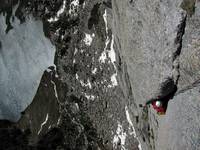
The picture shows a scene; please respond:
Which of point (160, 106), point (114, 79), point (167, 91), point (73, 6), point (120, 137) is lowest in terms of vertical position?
point (120, 137)

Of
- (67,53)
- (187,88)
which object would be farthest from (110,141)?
(187,88)

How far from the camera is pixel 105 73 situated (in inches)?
1056

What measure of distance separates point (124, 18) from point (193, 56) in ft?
15.7

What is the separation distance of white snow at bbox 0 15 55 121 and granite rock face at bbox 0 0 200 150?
95 mm

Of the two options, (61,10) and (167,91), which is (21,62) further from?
(167,91)

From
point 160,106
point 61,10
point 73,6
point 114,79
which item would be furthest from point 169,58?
point 61,10

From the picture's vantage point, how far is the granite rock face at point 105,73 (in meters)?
12.7

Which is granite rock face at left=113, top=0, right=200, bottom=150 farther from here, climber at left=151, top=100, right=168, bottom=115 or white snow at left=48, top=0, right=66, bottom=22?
white snow at left=48, top=0, right=66, bottom=22

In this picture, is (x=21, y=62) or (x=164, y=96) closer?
(x=164, y=96)

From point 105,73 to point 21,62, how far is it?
10.8 m

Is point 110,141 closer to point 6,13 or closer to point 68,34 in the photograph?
point 68,34

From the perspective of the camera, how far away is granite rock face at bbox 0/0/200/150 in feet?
41.6

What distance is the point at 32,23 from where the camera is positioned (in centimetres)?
3388

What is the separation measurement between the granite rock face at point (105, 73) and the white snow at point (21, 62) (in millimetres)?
95
